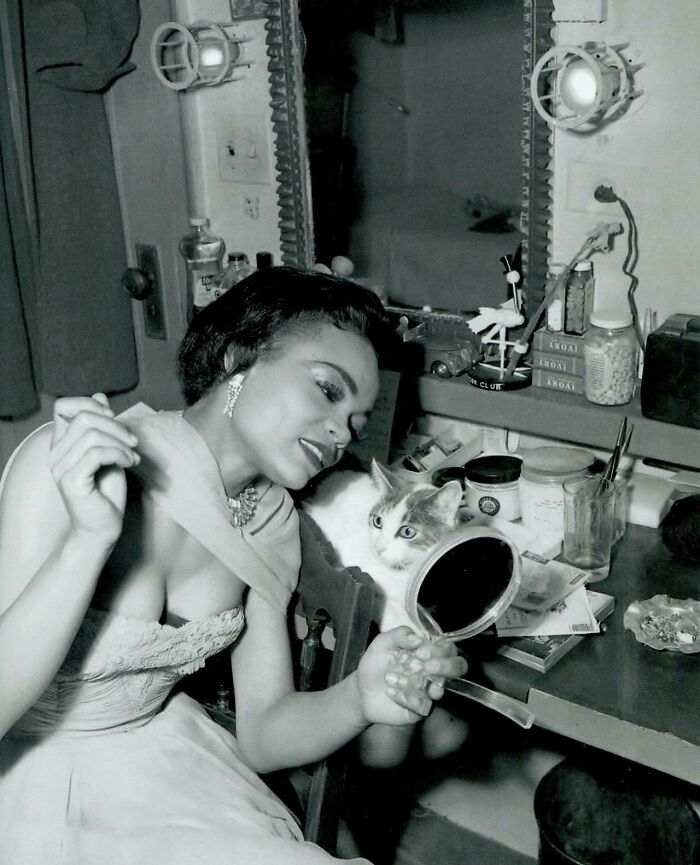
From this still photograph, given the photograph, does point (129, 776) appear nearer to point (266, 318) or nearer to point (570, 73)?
point (266, 318)

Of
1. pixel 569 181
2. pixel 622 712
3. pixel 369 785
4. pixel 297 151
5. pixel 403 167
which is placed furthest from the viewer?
pixel 369 785

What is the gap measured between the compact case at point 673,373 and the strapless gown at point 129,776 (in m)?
0.78

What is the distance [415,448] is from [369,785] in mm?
824

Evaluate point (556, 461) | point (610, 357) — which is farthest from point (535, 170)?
point (556, 461)

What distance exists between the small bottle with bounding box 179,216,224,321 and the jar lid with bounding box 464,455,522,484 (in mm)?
750

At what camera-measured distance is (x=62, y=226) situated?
7.30 ft

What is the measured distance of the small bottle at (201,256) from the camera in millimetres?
2158

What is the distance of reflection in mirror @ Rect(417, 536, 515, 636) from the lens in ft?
3.73

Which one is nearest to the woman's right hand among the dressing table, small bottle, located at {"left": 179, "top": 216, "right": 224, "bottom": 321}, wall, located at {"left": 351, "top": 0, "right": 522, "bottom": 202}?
the dressing table

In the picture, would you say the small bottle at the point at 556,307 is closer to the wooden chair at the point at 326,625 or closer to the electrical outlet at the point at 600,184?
the electrical outlet at the point at 600,184

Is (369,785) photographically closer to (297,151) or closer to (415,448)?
(415,448)

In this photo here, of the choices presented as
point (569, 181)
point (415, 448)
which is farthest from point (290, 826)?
point (569, 181)

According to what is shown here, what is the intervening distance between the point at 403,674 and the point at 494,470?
0.70 meters

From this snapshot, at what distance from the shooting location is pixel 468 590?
1.19 m
